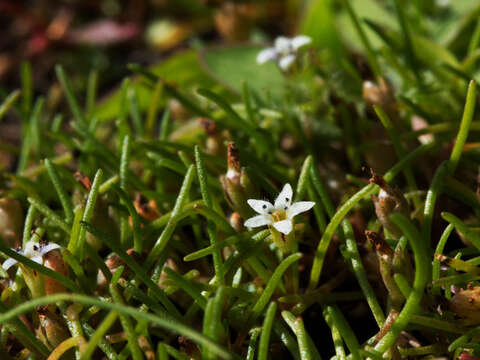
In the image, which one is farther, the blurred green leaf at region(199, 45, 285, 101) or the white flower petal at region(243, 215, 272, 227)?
the blurred green leaf at region(199, 45, 285, 101)

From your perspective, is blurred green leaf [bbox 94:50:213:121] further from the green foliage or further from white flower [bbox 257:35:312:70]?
white flower [bbox 257:35:312:70]

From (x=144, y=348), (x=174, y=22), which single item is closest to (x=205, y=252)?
(x=144, y=348)

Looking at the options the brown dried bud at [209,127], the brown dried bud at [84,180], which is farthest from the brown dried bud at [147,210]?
the brown dried bud at [209,127]

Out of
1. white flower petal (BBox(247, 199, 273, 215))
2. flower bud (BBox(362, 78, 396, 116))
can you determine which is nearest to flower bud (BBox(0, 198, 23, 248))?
white flower petal (BBox(247, 199, 273, 215))

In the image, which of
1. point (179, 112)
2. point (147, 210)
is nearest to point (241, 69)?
point (179, 112)

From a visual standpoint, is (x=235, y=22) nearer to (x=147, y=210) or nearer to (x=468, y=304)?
(x=147, y=210)

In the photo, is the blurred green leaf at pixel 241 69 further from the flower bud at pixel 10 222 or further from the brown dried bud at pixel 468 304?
the brown dried bud at pixel 468 304

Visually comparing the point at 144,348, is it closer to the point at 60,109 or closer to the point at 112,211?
the point at 112,211
